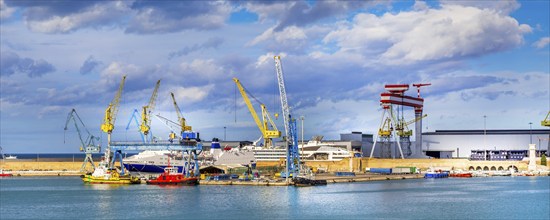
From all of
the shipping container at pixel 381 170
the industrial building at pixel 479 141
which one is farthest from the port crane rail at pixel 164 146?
the industrial building at pixel 479 141

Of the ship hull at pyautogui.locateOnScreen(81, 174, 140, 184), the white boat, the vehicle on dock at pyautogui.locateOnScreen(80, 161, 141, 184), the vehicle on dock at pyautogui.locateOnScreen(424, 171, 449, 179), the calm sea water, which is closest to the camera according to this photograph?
the calm sea water

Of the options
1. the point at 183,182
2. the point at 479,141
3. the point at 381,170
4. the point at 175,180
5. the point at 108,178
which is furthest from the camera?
the point at 479,141

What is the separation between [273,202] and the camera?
80.6 m

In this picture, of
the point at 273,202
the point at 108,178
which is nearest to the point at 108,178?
the point at 108,178

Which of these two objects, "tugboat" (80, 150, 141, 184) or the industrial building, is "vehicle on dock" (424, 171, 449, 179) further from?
"tugboat" (80, 150, 141, 184)

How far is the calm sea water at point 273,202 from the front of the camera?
228 ft

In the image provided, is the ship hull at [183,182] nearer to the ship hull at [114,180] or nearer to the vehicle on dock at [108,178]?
the ship hull at [114,180]

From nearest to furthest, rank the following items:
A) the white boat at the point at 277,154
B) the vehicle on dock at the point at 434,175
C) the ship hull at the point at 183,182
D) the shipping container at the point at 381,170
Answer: the ship hull at the point at 183,182 → the vehicle on dock at the point at 434,175 → the shipping container at the point at 381,170 → the white boat at the point at 277,154

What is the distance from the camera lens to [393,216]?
68188 mm

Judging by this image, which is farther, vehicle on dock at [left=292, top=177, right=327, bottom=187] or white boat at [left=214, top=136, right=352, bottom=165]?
white boat at [left=214, top=136, right=352, bottom=165]

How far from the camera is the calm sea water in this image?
69.6 meters

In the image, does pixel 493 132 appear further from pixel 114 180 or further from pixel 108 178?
pixel 108 178

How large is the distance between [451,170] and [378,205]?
83.9m

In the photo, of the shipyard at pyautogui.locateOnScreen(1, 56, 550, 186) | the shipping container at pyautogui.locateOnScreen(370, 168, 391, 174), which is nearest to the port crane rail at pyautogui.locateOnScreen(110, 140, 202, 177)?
the shipyard at pyautogui.locateOnScreen(1, 56, 550, 186)
